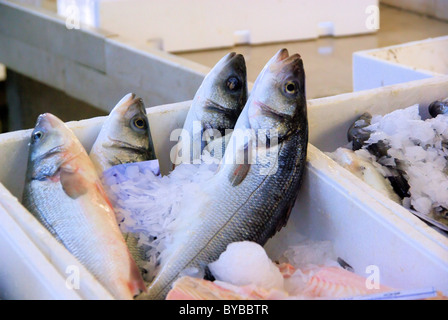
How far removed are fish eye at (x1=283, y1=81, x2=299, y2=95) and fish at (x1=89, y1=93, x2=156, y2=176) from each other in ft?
1.66

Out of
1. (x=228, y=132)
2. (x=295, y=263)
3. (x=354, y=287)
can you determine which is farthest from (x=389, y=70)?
(x=354, y=287)

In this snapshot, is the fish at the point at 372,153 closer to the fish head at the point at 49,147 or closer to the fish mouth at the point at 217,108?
the fish mouth at the point at 217,108

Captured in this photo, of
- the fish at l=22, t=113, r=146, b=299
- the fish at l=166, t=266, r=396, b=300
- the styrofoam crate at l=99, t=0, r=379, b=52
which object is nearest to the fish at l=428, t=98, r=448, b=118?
the fish at l=166, t=266, r=396, b=300

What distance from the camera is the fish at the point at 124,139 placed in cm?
201

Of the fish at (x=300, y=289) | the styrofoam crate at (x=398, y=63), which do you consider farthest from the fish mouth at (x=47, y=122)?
the styrofoam crate at (x=398, y=63)

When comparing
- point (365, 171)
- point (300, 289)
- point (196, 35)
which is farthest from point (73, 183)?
point (196, 35)

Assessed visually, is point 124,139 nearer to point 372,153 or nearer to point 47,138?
point 47,138

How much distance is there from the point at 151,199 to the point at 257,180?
0.33m

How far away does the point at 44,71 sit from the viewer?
5.57 metres

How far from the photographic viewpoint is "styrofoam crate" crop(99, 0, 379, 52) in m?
5.25

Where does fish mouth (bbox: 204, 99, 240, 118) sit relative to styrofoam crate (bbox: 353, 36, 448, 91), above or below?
above

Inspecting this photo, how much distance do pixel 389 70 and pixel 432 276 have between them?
1954mm

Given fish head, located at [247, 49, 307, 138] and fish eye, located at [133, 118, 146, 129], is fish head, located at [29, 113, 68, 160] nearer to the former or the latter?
fish eye, located at [133, 118, 146, 129]

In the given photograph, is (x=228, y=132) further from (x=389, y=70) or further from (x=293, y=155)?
(x=389, y=70)
